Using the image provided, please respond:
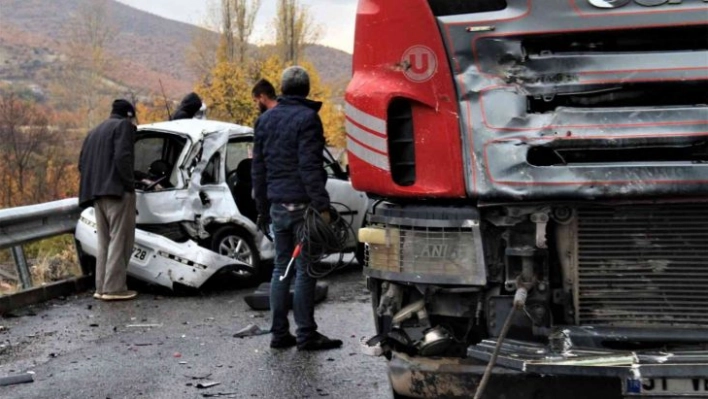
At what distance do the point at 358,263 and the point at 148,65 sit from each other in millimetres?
115233

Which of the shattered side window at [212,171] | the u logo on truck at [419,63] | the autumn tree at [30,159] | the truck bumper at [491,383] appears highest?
the u logo on truck at [419,63]

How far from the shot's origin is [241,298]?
→ 9977mm

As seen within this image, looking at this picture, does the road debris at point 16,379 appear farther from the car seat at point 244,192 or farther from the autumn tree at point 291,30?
the autumn tree at point 291,30

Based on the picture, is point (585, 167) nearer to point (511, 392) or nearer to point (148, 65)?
point (511, 392)

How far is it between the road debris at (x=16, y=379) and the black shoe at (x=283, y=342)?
5.83ft

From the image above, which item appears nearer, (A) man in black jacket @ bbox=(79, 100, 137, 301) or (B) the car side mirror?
(A) man in black jacket @ bbox=(79, 100, 137, 301)

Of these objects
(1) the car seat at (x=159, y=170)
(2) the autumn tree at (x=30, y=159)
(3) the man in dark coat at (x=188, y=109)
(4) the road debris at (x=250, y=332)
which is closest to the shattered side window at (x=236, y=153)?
(1) the car seat at (x=159, y=170)

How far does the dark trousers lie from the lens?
23.6ft

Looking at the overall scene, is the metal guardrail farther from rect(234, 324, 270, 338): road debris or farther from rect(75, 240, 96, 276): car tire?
rect(234, 324, 270, 338): road debris

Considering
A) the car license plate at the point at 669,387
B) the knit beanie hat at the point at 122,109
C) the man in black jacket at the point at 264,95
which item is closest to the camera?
the car license plate at the point at 669,387

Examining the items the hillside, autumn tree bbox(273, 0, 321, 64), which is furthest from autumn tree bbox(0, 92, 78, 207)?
the hillside

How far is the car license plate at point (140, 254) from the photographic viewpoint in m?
10.2

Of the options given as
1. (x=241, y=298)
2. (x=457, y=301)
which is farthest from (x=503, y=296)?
(x=241, y=298)

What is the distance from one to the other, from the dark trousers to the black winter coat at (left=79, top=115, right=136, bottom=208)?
3035 millimetres
